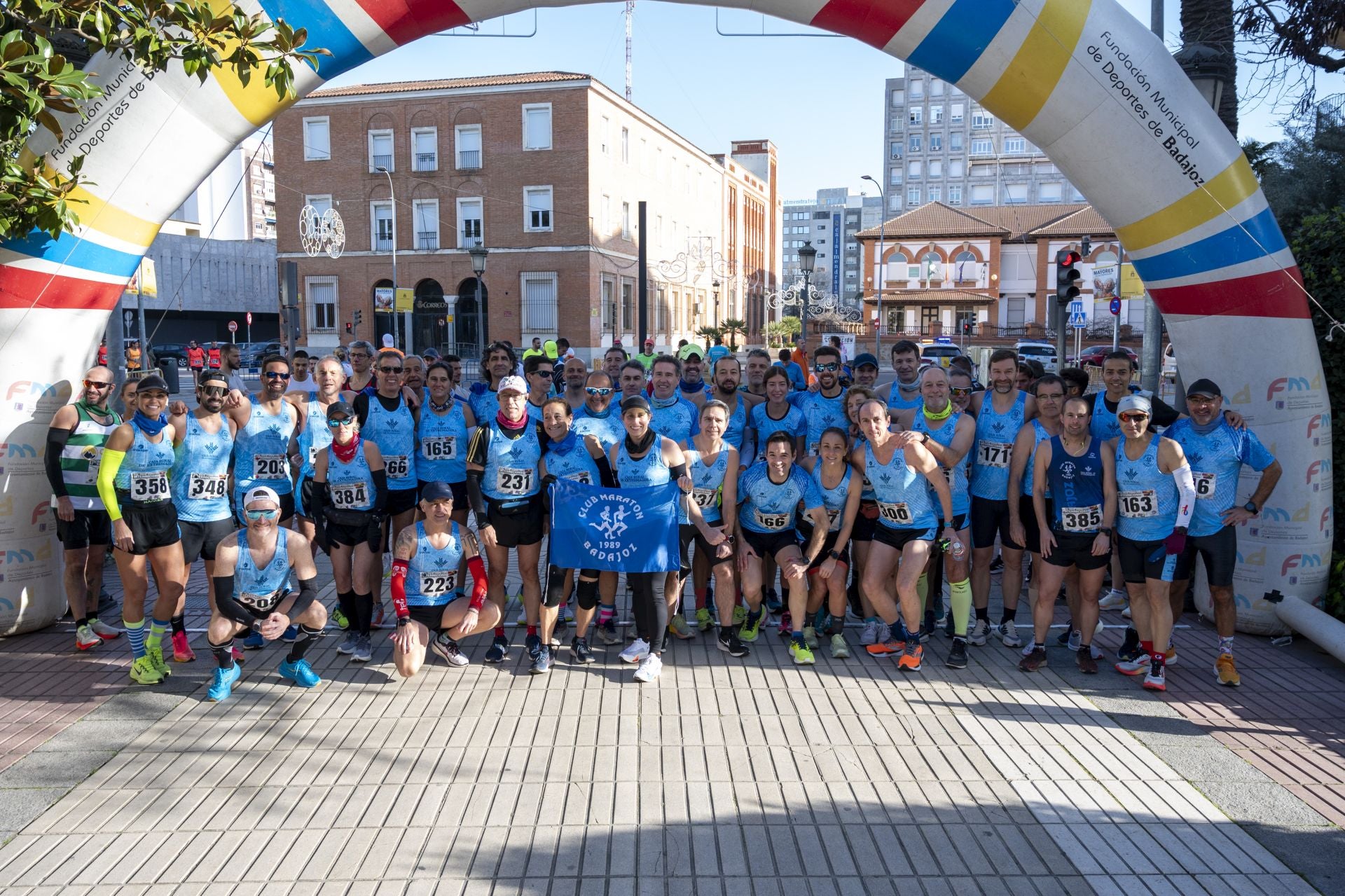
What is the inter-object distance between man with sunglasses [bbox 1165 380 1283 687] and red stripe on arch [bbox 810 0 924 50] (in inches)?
124

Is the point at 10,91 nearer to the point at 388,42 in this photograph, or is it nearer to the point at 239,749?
the point at 388,42

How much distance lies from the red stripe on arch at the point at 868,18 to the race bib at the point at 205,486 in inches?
205

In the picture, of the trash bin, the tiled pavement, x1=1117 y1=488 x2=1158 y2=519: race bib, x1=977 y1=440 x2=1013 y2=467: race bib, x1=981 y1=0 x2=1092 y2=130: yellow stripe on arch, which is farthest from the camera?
the trash bin

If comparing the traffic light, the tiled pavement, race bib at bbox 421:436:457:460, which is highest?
the traffic light

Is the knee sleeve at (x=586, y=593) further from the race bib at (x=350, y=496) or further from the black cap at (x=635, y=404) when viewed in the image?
the race bib at (x=350, y=496)

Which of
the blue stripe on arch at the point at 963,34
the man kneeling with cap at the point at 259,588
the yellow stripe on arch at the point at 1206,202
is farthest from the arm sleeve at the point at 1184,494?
the man kneeling with cap at the point at 259,588

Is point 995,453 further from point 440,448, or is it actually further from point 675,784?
point 440,448

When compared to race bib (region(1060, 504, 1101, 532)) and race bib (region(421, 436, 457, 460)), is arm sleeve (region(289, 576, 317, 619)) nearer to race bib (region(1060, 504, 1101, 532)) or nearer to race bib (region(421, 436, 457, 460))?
race bib (region(421, 436, 457, 460))

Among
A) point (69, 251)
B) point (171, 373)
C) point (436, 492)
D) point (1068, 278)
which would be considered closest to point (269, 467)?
point (436, 492)

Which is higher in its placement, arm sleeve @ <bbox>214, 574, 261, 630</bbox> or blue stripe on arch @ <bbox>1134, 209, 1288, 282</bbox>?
blue stripe on arch @ <bbox>1134, 209, 1288, 282</bbox>

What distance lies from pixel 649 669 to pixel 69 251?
4819 millimetres

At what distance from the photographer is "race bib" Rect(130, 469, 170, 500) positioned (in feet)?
20.7

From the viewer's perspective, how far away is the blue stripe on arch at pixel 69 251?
6.52 meters

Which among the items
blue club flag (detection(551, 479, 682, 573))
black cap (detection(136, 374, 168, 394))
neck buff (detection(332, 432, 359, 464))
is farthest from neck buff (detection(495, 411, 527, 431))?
black cap (detection(136, 374, 168, 394))
